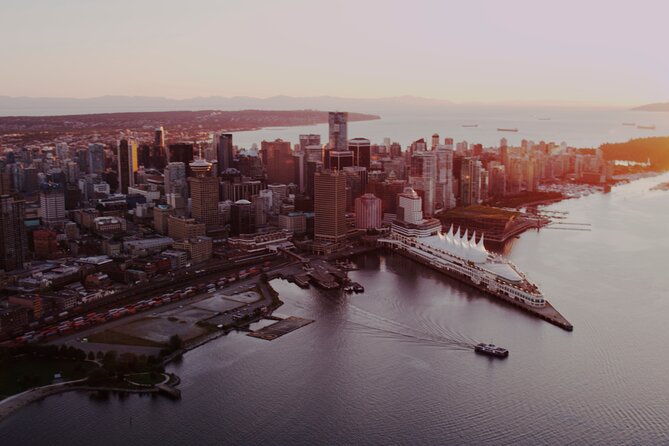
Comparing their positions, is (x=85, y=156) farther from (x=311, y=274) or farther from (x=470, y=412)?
(x=470, y=412)

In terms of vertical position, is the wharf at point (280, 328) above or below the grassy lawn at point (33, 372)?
above

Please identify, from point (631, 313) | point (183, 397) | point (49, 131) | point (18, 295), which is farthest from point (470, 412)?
point (49, 131)

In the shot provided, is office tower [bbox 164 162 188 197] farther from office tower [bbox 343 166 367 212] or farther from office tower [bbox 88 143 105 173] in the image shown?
office tower [bbox 88 143 105 173]

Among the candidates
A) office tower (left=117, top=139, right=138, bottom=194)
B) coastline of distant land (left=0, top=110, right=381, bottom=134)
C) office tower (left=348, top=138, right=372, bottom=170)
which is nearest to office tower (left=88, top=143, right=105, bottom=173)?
office tower (left=117, top=139, right=138, bottom=194)

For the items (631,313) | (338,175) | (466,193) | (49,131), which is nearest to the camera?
(631,313)

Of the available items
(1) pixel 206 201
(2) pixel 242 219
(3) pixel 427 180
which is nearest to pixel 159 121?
(3) pixel 427 180

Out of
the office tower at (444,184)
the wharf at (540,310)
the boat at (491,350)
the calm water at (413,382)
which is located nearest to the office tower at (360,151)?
the office tower at (444,184)

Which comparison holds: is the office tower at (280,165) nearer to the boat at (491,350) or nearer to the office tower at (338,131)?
the office tower at (338,131)
